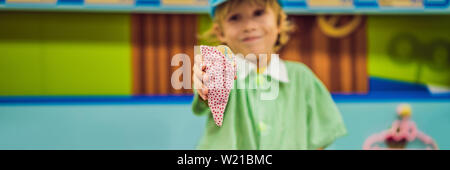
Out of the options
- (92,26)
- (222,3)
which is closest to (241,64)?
(222,3)

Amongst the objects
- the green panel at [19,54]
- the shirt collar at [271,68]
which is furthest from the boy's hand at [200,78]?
the green panel at [19,54]

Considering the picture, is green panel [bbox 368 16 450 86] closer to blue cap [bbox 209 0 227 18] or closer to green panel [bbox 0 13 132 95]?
blue cap [bbox 209 0 227 18]

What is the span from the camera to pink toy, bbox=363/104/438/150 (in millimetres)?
1575

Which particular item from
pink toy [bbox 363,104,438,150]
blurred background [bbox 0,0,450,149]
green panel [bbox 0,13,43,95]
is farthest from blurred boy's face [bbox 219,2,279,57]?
green panel [bbox 0,13,43,95]

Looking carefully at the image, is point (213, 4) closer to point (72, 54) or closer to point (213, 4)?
point (213, 4)

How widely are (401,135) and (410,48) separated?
33 centimetres

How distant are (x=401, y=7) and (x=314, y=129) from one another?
0.57 meters

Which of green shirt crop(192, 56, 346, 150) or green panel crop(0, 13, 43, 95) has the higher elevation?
green panel crop(0, 13, 43, 95)

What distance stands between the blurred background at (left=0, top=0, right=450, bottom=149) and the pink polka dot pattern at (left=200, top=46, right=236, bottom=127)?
1.29ft

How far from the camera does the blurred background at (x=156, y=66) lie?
1.48 m

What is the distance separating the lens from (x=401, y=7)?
1547 millimetres

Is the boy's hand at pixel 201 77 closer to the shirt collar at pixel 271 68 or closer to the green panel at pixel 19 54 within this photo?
the shirt collar at pixel 271 68

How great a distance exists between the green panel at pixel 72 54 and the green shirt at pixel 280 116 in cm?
42
